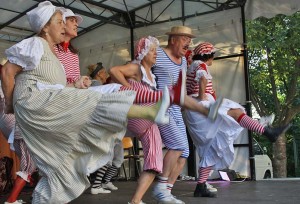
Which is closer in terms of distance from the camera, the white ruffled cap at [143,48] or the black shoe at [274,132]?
the white ruffled cap at [143,48]

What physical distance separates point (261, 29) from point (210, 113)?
13.0 metres

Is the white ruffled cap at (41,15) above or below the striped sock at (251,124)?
above

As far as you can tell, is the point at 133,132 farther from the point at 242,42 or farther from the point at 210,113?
the point at 242,42

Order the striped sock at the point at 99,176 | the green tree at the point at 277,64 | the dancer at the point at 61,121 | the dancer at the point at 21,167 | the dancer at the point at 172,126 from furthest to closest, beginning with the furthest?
the green tree at the point at 277,64
the striped sock at the point at 99,176
the dancer at the point at 21,167
the dancer at the point at 172,126
the dancer at the point at 61,121

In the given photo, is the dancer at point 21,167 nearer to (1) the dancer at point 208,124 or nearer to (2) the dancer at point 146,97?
(2) the dancer at point 146,97

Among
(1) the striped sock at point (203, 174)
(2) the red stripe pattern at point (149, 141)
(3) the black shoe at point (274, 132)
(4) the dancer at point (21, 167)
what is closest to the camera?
(2) the red stripe pattern at point (149, 141)

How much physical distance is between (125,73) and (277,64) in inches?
526

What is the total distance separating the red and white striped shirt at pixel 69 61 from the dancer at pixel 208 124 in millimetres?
1200

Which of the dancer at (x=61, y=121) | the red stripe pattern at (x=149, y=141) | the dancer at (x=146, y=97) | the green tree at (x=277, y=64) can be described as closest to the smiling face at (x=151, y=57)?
the dancer at (x=146, y=97)

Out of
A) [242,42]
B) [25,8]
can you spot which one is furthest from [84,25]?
[242,42]

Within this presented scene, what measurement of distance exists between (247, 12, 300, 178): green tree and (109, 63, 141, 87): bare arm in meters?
11.5

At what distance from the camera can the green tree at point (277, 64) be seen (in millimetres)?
14820

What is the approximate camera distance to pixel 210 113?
9.24 ft

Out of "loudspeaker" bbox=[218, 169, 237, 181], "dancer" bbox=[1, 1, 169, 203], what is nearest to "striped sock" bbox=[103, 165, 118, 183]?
"loudspeaker" bbox=[218, 169, 237, 181]
